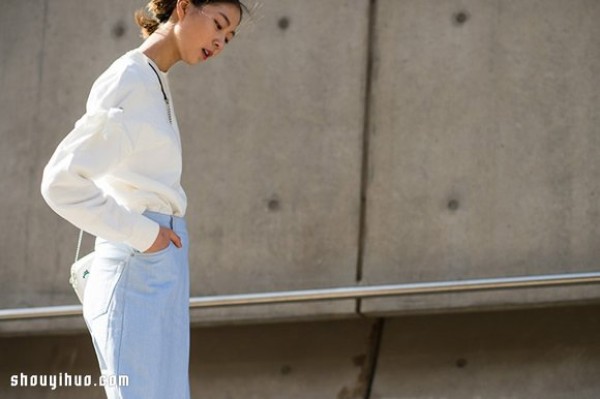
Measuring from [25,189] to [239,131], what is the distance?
1.06 metres

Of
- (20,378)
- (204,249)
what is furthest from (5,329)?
(204,249)

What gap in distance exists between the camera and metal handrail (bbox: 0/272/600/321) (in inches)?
217

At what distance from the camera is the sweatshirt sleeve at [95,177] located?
10.9 ft

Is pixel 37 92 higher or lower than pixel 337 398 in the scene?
higher

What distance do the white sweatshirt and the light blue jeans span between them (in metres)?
0.07

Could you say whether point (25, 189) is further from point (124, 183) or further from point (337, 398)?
point (124, 183)

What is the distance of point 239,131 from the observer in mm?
6297

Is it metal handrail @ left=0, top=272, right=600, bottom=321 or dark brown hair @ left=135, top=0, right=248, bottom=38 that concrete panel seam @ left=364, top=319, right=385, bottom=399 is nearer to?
metal handrail @ left=0, top=272, right=600, bottom=321

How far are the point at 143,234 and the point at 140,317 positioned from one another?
194mm

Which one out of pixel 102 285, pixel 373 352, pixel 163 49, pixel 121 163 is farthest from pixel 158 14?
pixel 373 352

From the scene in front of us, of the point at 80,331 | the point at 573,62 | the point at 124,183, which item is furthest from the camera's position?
the point at 80,331

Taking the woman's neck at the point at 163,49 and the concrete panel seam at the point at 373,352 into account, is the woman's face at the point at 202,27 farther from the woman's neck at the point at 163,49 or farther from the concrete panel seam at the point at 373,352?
the concrete panel seam at the point at 373,352

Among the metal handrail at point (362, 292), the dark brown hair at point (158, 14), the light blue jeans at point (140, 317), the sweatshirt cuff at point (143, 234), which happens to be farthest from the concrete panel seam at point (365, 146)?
the sweatshirt cuff at point (143, 234)

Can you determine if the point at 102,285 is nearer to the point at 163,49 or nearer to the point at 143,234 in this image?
the point at 143,234
